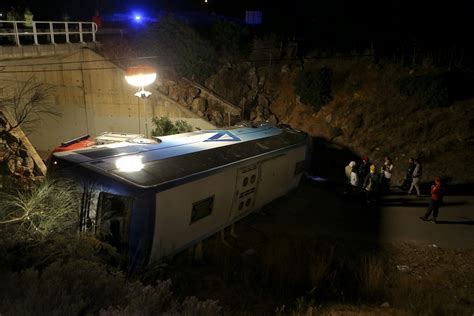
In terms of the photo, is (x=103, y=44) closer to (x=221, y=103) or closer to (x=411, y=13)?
(x=221, y=103)

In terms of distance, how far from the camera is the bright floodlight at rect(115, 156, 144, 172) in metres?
7.13

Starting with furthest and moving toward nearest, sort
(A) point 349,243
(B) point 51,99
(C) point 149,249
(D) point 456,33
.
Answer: (D) point 456,33 → (B) point 51,99 → (A) point 349,243 → (C) point 149,249

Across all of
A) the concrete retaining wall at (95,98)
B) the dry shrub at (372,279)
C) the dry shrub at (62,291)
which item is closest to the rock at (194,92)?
the concrete retaining wall at (95,98)

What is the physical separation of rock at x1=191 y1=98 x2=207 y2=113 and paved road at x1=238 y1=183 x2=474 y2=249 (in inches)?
268

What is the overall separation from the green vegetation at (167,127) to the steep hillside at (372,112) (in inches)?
171

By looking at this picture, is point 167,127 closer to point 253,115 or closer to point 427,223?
point 253,115

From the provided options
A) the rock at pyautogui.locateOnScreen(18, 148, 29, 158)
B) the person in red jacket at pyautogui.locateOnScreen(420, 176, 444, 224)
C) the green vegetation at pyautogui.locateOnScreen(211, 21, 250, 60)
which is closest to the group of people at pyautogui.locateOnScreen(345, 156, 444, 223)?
the person in red jacket at pyautogui.locateOnScreen(420, 176, 444, 224)

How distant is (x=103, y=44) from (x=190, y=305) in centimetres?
1616

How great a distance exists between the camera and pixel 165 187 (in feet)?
22.1

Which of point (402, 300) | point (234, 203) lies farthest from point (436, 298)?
point (234, 203)

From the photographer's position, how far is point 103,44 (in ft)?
57.6

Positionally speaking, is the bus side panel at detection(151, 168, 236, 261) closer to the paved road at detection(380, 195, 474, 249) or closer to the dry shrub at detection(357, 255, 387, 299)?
the dry shrub at detection(357, 255, 387, 299)

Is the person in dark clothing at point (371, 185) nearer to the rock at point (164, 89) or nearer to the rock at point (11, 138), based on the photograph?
the rock at point (164, 89)

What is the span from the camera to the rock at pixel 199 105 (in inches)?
682
